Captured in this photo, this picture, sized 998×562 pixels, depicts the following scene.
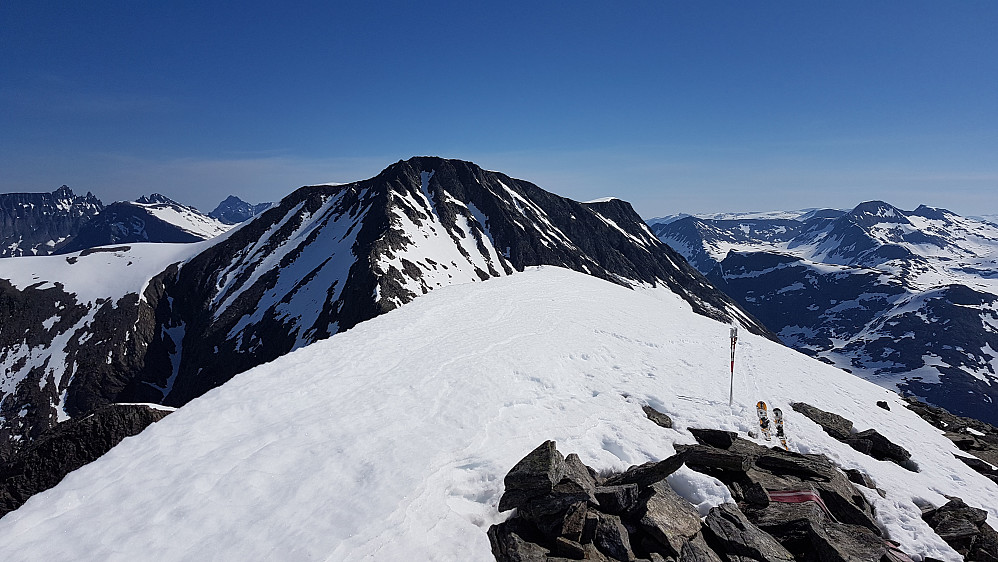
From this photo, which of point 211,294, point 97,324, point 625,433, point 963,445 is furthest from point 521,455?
point 97,324

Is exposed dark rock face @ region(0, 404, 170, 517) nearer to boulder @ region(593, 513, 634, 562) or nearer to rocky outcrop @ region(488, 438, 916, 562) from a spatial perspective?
rocky outcrop @ region(488, 438, 916, 562)

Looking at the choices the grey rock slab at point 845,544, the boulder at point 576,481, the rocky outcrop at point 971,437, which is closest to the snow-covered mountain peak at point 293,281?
the rocky outcrop at point 971,437

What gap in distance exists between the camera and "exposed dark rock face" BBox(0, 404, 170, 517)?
43.6 ft

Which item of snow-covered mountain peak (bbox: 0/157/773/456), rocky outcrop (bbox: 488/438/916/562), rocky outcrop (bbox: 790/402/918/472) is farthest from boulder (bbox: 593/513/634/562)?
snow-covered mountain peak (bbox: 0/157/773/456)

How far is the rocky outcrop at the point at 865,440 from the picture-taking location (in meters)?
14.9

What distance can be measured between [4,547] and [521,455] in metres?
9.76

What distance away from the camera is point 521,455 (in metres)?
10.4

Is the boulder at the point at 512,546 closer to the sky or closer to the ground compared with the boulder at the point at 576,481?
closer to the ground

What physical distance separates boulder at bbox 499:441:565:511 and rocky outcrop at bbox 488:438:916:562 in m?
0.02

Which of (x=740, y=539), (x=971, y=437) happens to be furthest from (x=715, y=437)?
(x=971, y=437)

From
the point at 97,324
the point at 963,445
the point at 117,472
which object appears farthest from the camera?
the point at 97,324

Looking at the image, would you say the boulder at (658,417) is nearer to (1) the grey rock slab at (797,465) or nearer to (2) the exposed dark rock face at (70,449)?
(1) the grey rock slab at (797,465)

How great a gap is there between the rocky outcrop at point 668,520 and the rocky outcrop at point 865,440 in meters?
5.24

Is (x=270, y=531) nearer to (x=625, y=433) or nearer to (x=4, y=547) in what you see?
(x=4, y=547)
